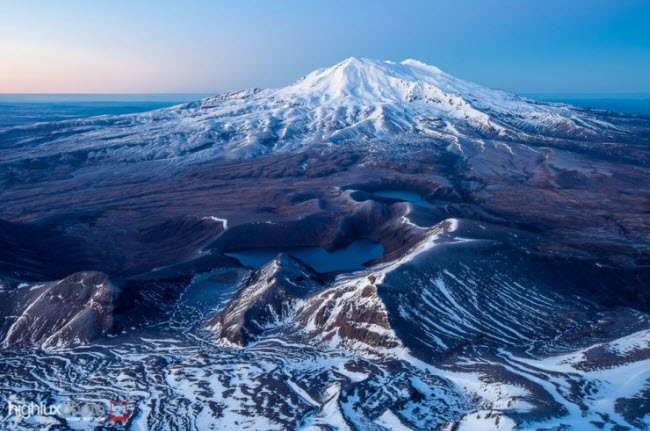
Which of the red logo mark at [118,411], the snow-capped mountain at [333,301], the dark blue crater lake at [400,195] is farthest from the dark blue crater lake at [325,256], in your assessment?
the red logo mark at [118,411]

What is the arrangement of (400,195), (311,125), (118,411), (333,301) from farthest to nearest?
(311,125)
(400,195)
(333,301)
(118,411)

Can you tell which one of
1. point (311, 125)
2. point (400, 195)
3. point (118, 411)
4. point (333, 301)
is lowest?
point (400, 195)

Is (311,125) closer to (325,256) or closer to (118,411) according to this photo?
(325,256)

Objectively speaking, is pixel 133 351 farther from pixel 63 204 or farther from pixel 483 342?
pixel 63 204

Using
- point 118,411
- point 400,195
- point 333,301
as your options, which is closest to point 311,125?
point 400,195

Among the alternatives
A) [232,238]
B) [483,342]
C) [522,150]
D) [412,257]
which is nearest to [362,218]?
[232,238]
